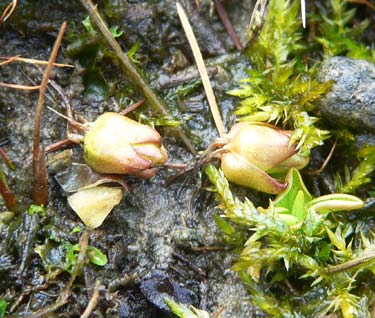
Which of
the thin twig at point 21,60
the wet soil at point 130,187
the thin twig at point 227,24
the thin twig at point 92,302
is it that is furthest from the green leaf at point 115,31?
the thin twig at point 92,302

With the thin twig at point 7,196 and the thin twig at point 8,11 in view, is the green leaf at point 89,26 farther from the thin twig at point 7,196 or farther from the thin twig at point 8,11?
the thin twig at point 7,196

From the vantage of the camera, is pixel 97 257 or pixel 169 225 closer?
pixel 97 257

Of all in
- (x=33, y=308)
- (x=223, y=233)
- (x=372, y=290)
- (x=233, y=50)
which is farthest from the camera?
(x=233, y=50)

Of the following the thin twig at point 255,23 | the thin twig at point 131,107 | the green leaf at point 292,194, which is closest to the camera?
the green leaf at point 292,194

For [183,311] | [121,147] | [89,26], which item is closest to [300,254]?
[183,311]

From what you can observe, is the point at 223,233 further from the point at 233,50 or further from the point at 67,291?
the point at 233,50

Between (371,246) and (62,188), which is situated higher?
(62,188)

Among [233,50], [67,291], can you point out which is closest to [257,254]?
[67,291]

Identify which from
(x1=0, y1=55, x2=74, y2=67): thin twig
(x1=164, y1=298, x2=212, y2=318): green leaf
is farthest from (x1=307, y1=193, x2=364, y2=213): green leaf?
(x1=0, y1=55, x2=74, y2=67): thin twig
